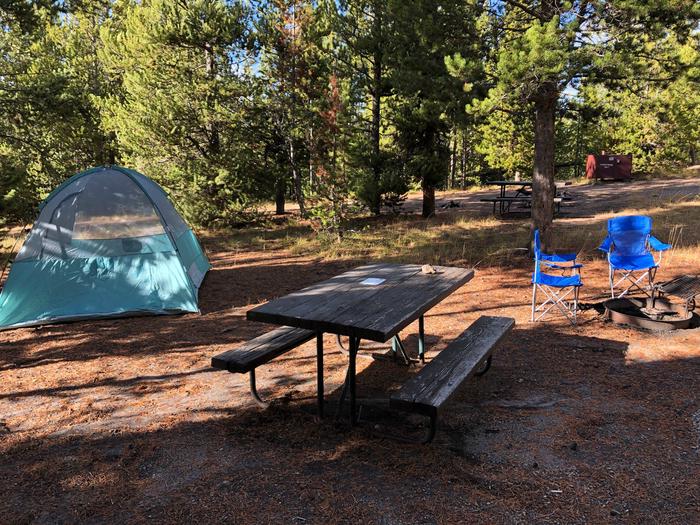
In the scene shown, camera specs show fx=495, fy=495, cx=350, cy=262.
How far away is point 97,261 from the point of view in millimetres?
6879

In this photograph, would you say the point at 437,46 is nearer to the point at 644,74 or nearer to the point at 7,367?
the point at 644,74

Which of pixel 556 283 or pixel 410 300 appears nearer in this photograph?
pixel 410 300

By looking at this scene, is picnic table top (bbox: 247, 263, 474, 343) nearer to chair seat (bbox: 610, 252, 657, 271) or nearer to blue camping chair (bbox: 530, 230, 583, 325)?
blue camping chair (bbox: 530, 230, 583, 325)

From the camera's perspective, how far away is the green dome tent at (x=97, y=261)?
6656mm

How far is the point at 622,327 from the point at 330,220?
25.1 feet

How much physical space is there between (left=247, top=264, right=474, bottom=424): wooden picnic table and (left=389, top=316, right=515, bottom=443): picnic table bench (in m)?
0.37

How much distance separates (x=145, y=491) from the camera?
299 centimetres

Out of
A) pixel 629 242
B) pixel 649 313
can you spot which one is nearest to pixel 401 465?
pixel 649 313

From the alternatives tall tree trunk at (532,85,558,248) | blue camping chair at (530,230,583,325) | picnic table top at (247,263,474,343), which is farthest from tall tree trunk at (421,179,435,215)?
picnic table top at (247,263,474,343)

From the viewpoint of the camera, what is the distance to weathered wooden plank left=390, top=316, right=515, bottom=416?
9.95 ft

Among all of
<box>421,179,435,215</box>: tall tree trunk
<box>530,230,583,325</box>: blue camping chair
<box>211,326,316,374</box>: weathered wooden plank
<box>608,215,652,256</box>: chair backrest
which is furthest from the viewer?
<box>421,179,435,215</box>: tall tree trunk

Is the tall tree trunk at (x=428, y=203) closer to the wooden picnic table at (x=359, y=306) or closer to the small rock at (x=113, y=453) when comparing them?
the wooden picnic table at (x=359, y=306)

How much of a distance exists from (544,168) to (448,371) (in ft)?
21.8

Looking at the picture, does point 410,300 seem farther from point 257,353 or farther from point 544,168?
point 544,168
